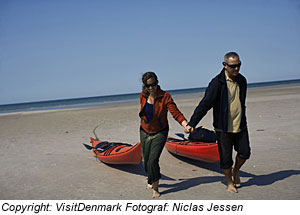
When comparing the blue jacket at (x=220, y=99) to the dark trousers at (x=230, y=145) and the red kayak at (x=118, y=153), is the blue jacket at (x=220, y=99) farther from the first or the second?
the red kayak at (x=118, y=153)

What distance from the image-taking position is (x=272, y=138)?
746 cm

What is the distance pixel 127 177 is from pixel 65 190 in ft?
3.82

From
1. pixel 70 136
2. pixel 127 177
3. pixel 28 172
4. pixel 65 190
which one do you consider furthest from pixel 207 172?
pixel 70 136

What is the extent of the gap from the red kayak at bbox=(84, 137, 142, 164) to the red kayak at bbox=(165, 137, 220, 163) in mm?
934

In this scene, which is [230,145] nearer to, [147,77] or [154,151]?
[154,151]

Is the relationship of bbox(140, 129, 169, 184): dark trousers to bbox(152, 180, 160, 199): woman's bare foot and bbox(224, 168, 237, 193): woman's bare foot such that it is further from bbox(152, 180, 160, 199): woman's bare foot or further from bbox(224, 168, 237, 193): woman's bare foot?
bbox(224, 168, 237, 193): woman's bare foot

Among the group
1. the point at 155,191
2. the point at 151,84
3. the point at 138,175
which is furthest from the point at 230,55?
the point at 138,175

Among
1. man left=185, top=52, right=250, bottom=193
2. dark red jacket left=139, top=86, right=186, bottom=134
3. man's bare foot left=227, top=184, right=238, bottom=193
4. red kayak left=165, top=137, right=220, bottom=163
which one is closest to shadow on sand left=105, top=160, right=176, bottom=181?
red kayak left=165, top=137, right=220, bottom=163

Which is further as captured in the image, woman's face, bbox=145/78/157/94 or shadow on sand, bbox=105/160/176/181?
shadow on sand, bbox=105/160/176/181

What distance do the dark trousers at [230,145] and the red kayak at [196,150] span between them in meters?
0.91

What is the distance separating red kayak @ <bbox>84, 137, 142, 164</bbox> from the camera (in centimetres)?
521

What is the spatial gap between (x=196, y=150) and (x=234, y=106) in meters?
1.66

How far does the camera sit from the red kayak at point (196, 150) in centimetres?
511
